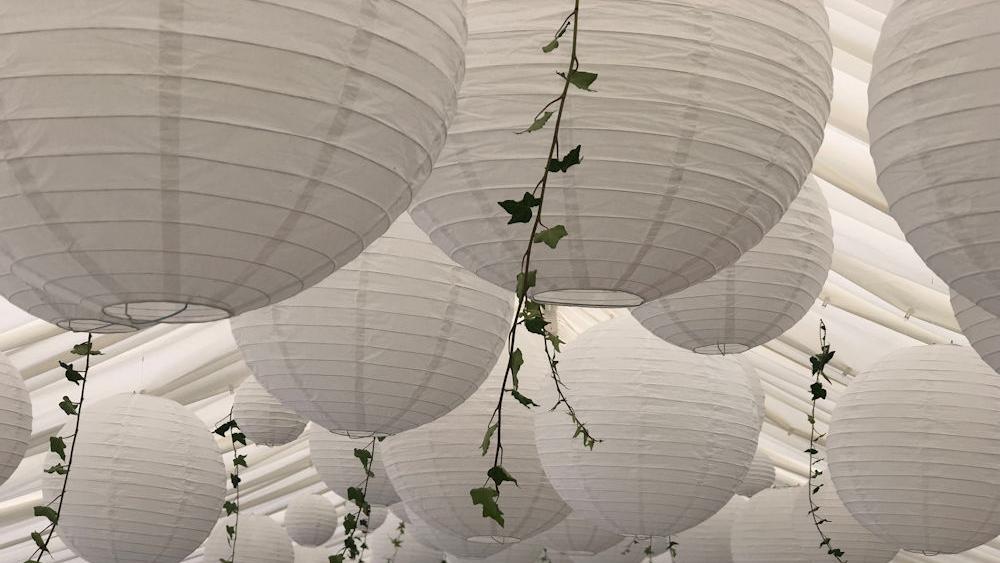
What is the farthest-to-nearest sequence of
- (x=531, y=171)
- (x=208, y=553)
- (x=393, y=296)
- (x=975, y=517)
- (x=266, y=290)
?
(x=208, y=553) → (x=975, y=517) → (x=393, y=296) → (x=531, y=171) → (x=266, y=290)

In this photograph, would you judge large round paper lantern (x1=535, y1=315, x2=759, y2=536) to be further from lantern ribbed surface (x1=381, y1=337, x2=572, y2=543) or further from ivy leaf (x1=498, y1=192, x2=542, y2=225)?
ivy leaf (x1=498, y1=192, x2=542, y2=225)

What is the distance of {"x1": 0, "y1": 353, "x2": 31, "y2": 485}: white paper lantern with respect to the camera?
3.19 metres

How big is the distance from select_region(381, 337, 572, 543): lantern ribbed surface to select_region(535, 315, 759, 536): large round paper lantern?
0.20m

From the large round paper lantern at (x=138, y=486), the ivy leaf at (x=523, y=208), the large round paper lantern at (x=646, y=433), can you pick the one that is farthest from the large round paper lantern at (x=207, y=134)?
the large round paper lantern at (x=138, y=486)

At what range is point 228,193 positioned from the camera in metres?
1.04

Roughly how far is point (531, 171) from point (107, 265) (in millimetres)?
516

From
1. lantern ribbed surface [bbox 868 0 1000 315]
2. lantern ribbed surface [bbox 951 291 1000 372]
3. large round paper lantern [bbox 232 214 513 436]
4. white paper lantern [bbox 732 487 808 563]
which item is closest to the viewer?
lantern ribbed surface [bbox 868 0 1000 315]

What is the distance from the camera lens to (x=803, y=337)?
4840 millimetres

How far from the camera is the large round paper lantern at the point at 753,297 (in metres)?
2.21

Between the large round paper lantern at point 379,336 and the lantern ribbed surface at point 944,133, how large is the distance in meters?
0.95

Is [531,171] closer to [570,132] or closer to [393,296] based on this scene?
[570,132]

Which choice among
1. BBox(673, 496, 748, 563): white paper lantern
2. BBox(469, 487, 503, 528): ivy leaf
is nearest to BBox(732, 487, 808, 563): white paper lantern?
BBox(673, 496, 748, 563): white paper lantern

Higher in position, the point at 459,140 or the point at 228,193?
the point at 459,140

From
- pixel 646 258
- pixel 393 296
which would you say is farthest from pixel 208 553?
pixel 646 258
